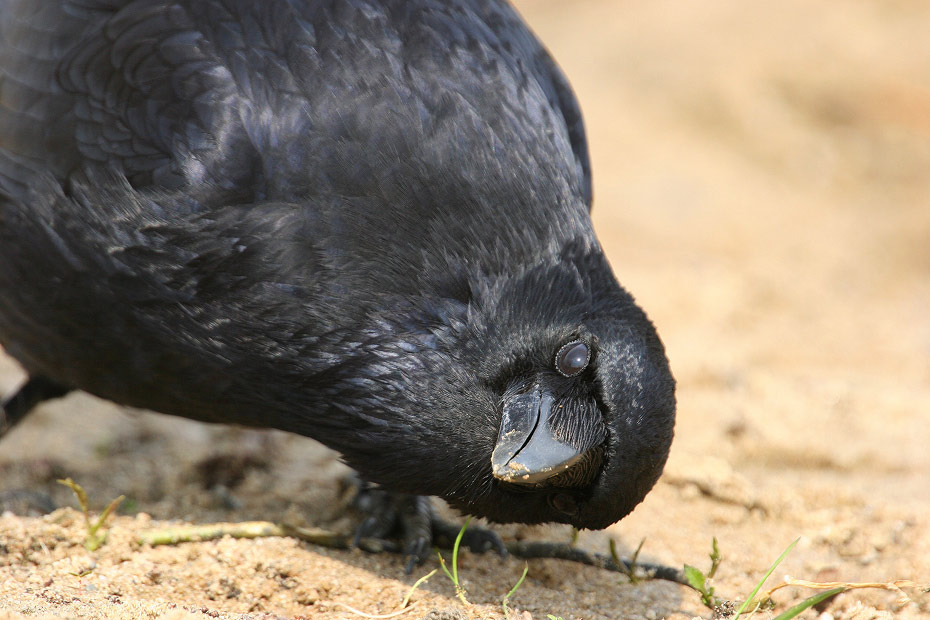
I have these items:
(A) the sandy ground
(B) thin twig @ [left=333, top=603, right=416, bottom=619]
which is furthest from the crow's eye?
(B) thin twig @ [left=333, top=603, right=416, bottom=619]

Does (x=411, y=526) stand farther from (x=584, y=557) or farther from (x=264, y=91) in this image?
(x=264, y=91)

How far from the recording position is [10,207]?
335 cm

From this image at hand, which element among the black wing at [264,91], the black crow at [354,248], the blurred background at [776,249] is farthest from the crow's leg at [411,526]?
the black wing at [264,91]

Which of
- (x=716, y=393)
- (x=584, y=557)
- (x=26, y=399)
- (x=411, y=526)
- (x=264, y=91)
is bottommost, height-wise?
(x=26, y=399)

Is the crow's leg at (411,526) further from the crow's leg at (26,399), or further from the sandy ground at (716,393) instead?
the crow's leg at (26,399)

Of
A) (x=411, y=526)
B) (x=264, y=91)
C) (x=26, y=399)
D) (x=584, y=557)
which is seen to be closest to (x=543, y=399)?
(x=584, y=557)

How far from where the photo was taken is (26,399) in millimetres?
4234

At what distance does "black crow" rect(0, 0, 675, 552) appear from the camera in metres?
2.64

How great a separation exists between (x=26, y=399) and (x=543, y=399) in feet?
8.39

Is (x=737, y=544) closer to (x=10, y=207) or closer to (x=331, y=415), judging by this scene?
(x=331, y=415)

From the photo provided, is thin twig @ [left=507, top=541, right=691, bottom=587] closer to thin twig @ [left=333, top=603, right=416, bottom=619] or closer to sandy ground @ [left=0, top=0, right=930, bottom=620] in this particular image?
sandy ground @ [left=0, top=0, right=930, bottom=620]

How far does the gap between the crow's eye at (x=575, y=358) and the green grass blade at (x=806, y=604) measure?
79cm

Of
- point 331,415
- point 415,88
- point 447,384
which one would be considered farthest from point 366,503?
point 415,88

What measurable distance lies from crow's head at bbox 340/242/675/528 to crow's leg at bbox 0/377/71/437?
200cm
